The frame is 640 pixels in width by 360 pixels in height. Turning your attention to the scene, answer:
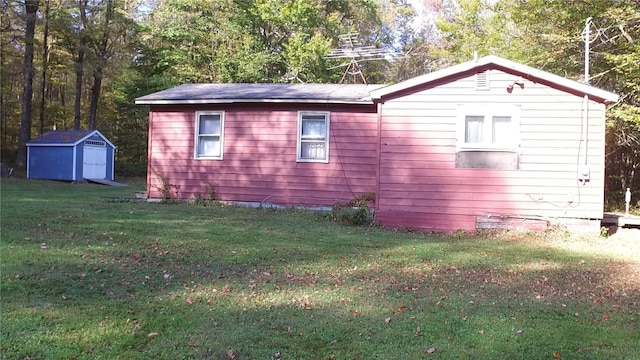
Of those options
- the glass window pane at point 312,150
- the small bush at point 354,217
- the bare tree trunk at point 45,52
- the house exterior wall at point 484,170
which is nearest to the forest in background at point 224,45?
the bare tree trunk at point 45,52

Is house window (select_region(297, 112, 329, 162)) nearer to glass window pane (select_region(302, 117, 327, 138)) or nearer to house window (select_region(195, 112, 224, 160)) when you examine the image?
glass window pane (select_region(302, 117, 327, 138))

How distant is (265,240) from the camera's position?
8141mm

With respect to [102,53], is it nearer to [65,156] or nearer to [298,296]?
[65,156]

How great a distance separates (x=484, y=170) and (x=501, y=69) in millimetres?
2134

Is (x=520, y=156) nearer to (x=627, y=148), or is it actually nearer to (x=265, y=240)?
(x=265, y=240)

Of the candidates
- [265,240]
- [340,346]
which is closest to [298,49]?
[265,240]

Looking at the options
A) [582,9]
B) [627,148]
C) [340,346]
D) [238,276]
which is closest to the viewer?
[340,346]

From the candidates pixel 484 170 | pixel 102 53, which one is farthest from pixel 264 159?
pixel 102 53

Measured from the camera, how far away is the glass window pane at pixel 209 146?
1327 centimetres

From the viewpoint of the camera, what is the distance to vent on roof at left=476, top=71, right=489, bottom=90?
10.6m

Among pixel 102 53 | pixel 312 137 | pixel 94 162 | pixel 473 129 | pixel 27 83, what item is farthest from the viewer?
pixel 102 53

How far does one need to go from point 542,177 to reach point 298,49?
1900 centimetres

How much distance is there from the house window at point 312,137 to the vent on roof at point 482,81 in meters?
3.67

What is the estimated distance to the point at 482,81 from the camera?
10.7 metres
